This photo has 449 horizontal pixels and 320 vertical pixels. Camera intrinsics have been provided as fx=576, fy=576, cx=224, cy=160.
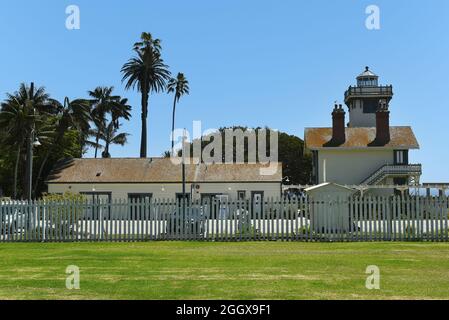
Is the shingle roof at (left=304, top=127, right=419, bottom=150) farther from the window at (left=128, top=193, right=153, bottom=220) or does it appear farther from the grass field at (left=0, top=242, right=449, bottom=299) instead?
the grass field at (left=0, top=242, right=449, bottom=299)

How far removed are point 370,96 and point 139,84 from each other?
25792 mm

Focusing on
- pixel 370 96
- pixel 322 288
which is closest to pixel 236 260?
pixel 322 288

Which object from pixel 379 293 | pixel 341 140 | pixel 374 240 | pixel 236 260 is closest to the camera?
pixel 379 293

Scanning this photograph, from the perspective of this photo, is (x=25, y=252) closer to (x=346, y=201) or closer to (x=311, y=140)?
(x=346, y=201)

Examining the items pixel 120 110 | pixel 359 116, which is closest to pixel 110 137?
pixel 120 110

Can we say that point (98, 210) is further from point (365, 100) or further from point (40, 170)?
point (365, 100)

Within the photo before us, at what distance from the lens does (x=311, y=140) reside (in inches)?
2053

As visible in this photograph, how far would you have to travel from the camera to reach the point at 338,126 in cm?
5125

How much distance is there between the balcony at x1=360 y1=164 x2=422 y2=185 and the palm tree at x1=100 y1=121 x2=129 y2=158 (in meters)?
33.1

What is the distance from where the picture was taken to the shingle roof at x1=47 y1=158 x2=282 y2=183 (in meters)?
46.3

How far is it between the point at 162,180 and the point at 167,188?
0.76 m

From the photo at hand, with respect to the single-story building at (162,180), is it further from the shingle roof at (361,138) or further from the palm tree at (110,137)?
the palm tree at (110,137)

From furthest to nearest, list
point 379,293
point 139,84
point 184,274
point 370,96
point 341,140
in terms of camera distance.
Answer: point 370,96 < point 139,84 < point 341,140 < point 184,274 < point 379,293

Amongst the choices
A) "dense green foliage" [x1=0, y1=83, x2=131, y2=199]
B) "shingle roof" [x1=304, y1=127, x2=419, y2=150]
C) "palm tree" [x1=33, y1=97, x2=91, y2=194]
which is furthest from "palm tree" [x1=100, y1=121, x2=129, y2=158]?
"shingle roof" [x1=304, y1=127, x2=419, y2=150]
